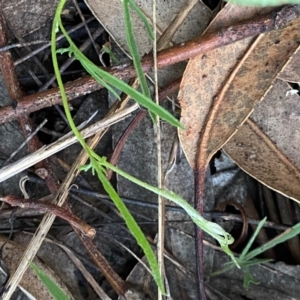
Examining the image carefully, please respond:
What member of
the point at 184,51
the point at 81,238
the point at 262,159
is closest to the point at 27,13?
the point at 184,51

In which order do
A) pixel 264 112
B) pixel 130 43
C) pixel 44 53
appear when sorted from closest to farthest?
pixel 130 43, pixel 264 112, pixel 44 53

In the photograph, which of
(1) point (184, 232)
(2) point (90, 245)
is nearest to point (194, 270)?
→ (1) point (184, 232)

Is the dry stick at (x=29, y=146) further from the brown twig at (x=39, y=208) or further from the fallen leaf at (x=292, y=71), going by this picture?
the fallen leaf at (x=292, y=71)

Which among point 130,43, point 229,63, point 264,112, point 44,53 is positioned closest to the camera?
point 130,43

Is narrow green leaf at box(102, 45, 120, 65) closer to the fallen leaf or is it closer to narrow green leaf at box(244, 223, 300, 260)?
the fallen leaf

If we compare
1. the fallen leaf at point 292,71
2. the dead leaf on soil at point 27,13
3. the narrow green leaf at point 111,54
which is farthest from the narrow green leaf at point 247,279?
the dead leaf on soil at point 27,13

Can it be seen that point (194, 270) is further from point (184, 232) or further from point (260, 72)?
point (260, 72)

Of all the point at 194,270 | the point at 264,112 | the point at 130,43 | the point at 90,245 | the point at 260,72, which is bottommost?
the point at 194,270

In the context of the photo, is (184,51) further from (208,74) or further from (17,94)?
(17,94)
